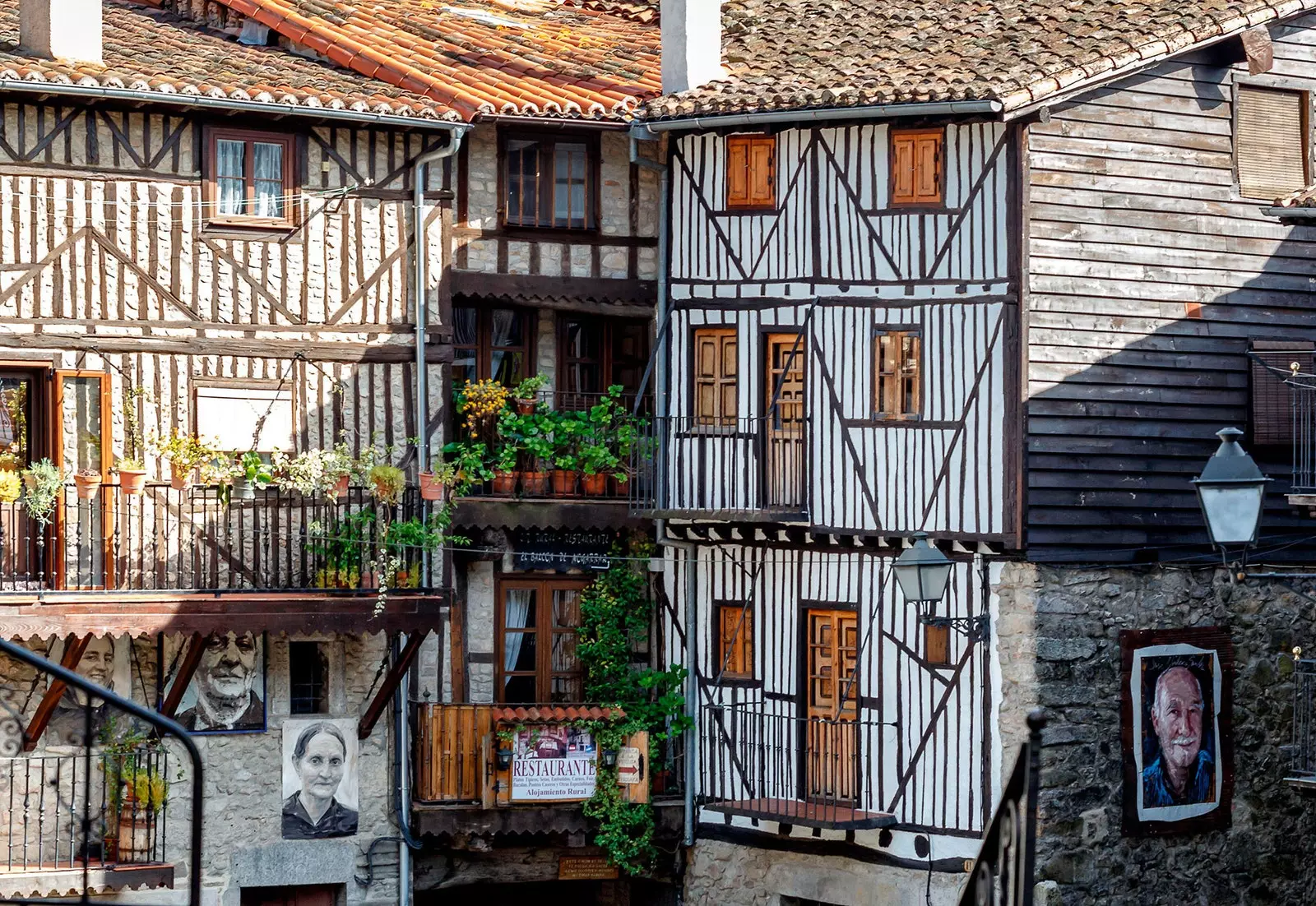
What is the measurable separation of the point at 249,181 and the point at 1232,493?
1041 cm

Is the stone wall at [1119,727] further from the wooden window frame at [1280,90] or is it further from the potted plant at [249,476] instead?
the potted plant at [249,476]

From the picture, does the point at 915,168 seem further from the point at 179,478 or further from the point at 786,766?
the point at 179,478

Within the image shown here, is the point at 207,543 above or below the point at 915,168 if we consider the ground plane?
below

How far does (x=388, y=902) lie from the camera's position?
19469mm

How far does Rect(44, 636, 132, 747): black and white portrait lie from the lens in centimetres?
1812

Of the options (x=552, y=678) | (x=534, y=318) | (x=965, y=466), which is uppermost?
(x=534, y=318)

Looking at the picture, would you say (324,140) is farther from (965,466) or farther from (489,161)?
(965,466)

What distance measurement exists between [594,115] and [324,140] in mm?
2485

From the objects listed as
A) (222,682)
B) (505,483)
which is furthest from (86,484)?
(505,483)

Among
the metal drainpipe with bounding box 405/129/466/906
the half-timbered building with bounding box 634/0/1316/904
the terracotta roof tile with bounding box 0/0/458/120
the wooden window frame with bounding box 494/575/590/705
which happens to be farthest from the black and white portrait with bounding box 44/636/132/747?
the half-timbered building with bounding box 634/0/1316/904

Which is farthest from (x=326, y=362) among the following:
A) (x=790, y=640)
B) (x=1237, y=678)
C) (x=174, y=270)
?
(x=1237, y=678)

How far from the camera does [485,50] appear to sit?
21.2 m

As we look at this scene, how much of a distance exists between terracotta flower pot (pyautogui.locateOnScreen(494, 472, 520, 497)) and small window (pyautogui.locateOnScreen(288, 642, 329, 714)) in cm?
218

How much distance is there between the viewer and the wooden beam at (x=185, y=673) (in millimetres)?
18109
